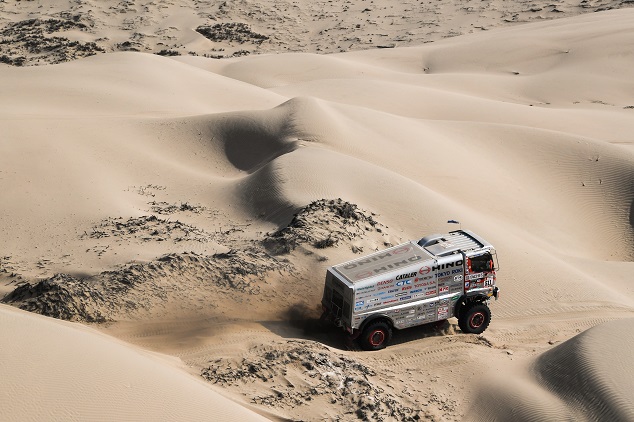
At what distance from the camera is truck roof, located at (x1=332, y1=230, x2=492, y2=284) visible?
12.7 metres

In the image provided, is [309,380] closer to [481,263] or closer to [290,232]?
[481,263]

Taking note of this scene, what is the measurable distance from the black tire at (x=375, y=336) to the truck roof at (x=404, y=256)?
2.61 feet

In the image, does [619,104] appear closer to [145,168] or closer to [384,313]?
[145,168]

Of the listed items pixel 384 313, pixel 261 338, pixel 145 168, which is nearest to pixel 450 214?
pixel 384 313

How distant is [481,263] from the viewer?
1328 centimetres

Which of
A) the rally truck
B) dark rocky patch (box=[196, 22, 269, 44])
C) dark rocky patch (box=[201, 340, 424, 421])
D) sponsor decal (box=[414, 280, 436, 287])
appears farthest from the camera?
dark rocky patch (box=[196, 22, 269, 44])

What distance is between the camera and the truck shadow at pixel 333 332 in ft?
42.8

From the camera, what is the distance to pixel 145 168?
772 inches

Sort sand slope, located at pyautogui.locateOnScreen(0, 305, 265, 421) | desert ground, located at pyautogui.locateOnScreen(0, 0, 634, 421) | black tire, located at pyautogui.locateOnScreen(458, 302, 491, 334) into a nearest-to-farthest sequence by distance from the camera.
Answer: sand slope, located at pyautogui.locateOnScreen(0, 305, 265, 421) → desert ground, located at pyautogui.locateOnScreen(0, 0, 634, 421) → black tire, located at pyautogui.locateOnScreen(458, 302, 491, 334)

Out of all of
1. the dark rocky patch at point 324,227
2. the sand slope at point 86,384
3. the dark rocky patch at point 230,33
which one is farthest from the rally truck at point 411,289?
the dark rocky patch at point 230,33

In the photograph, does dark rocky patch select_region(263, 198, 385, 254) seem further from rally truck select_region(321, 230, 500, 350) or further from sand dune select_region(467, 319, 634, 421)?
sand dune select_region(467, 319, 634, 421)

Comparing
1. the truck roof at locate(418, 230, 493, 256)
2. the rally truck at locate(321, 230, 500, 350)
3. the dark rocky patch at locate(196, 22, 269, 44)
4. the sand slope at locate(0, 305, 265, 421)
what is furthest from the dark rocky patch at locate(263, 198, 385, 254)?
the dark rocky patch at locate(196, 22, 269, 44)

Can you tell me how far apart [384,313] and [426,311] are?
2.61ft

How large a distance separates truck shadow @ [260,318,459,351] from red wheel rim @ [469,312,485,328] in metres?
0.38
